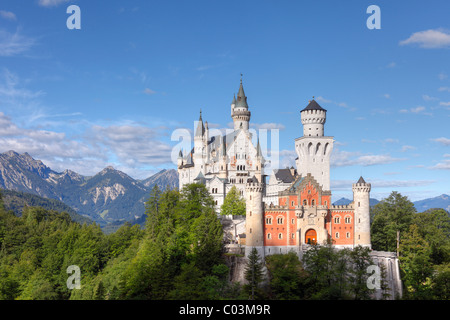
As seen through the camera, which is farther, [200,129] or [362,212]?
[200,129]

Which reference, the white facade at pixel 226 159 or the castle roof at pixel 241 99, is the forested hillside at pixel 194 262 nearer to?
the white facade at pixel 226 159

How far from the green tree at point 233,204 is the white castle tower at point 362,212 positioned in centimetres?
2288

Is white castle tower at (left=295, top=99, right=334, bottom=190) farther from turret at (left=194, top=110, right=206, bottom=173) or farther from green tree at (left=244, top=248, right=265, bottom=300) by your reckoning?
turret at (left=194, top=110, right=206, bottom=173)

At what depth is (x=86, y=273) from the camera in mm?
84188

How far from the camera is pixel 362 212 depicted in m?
70.1

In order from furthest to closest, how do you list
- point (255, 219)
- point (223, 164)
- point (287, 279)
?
1. point (223, 164)
2. point (255, 219)
3. point (287, 279)

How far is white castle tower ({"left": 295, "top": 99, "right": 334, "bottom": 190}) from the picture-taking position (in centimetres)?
7738

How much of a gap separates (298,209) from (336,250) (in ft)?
27.2

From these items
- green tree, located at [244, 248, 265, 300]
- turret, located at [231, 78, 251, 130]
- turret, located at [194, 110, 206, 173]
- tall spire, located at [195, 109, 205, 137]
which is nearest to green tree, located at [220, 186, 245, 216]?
turret, located at [194, 110, 206, 173]

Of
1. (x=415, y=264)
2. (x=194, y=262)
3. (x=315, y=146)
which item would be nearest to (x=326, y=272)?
(x=415, y=264)

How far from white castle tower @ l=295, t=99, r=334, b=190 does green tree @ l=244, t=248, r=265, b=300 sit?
21.2 meters

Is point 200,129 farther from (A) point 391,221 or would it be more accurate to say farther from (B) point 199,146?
(A) point 391,221

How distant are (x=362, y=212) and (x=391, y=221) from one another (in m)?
14.5
